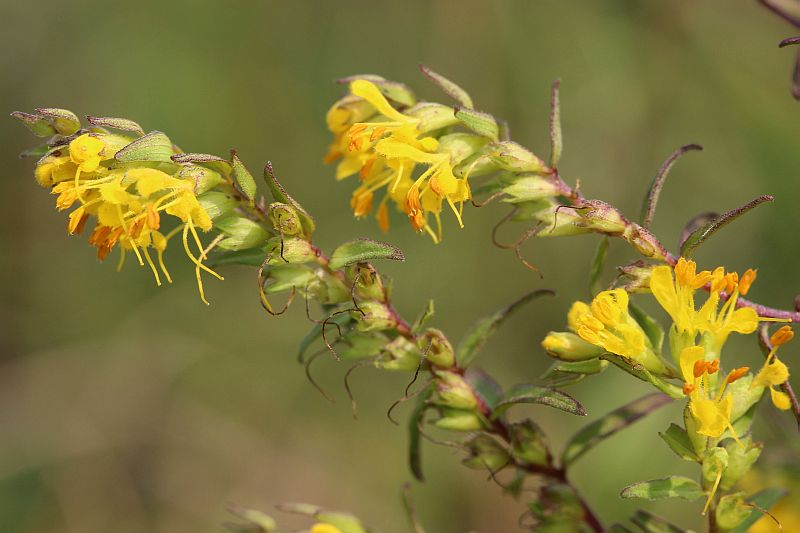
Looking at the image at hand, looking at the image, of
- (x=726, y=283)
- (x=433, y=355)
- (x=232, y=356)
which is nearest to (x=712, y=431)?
(x=726, y=283)

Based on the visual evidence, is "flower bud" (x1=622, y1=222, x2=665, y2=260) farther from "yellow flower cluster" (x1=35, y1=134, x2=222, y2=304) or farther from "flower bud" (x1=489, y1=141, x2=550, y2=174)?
"yellow flower cluster" (x1=35, y1=134, x2=222, y2=304)

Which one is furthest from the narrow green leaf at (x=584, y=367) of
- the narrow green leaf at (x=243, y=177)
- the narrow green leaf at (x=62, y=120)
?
the narrow green leaf at (x=62, y=120)

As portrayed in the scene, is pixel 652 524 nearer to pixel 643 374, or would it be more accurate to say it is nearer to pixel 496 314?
pixel 643 374

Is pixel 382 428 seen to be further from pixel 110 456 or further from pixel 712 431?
pixel 712 431

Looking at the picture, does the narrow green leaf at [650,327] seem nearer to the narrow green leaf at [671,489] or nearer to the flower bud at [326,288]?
the narrow green leaf at [671,489]

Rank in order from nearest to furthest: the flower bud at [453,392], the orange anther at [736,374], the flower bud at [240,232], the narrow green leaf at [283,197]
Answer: the orange anther at [736,374] → the narrow green leaf at [283,197] → the flower bud at [240,232] → the flower bud at [453,392]

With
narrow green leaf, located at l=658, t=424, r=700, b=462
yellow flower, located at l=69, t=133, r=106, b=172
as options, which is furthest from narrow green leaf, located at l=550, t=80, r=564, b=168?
yellow flower, located at l=69, t=133, r=106, b=172
